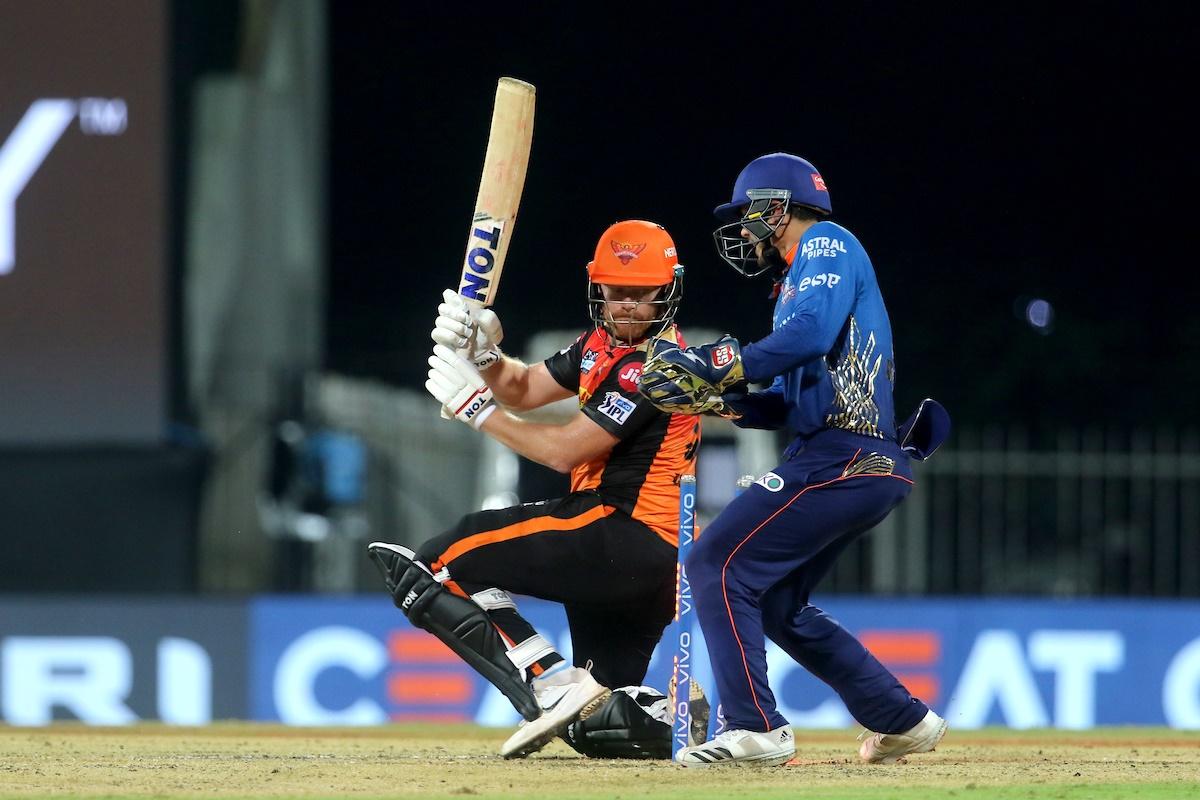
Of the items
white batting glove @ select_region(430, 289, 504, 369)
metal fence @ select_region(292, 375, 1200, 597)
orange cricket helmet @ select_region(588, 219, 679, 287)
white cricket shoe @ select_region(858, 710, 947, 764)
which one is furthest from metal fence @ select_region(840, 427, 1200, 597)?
orange cricket helmet @ select_region(588, 219, 679, 287)

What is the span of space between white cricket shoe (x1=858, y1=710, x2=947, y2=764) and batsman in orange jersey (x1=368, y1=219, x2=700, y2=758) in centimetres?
68

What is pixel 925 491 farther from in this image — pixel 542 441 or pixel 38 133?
pixel 542 441

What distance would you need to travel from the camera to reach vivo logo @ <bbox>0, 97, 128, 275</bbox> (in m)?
11.0

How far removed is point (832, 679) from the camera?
6.11 metres

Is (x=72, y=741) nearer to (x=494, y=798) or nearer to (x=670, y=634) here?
(x=494, y=798)

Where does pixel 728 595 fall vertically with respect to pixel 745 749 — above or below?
above

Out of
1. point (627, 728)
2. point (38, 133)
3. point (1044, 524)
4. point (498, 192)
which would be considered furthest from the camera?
point (1044, 524)

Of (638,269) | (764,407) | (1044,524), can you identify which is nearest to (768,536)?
(764,407)

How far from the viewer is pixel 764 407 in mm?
6098

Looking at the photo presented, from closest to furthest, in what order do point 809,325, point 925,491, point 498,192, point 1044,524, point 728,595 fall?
point 809,325, point 728,595, point 498,192, point 925,491, point 1044,524

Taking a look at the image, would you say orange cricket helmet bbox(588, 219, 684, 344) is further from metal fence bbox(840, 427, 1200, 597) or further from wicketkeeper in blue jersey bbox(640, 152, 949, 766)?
metal fence bbox(840, 427, 1200, 597)

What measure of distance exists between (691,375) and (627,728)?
4.26 feet

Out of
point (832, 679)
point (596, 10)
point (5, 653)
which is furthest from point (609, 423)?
point (596, 10)

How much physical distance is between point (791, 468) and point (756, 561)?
311 mm
